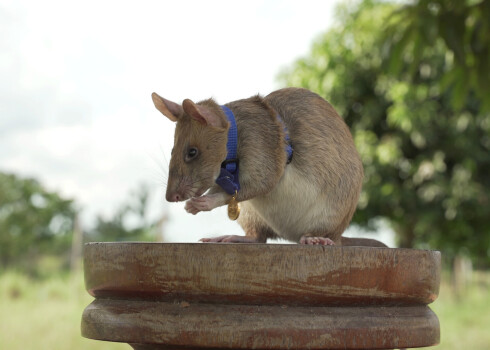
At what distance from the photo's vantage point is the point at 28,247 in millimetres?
15844

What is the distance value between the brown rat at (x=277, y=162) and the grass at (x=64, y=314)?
734cm

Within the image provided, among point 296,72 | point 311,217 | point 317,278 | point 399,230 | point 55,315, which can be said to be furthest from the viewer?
point 399,230

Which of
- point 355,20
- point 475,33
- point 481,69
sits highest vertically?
point 355,20

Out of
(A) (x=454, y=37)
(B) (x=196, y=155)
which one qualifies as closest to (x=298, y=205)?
(B) (x=196, y=155)

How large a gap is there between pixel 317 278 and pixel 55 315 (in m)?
9.45

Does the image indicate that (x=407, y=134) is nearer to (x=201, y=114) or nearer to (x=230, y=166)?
(x=230, y=166)

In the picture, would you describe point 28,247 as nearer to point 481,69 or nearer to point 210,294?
point 481,69

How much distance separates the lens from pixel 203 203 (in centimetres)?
184

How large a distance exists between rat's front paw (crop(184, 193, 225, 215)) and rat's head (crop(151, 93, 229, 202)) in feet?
0.09

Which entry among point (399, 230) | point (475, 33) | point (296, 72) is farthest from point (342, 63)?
point (475, 33)

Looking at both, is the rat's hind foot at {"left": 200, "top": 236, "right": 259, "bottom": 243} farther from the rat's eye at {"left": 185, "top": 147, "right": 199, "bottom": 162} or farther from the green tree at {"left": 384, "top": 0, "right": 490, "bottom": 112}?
the green tree at {"left": 384, "top": 0, "right": 490, "bottom": 112}

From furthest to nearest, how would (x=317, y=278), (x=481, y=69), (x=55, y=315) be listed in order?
(x=55, y=315) → (x=481, y=69) → (x=317, y=278)

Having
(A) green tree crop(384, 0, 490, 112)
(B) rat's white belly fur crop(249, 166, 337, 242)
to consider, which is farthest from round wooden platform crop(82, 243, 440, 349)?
(A) green tree crop(384, 0, 490, 112)

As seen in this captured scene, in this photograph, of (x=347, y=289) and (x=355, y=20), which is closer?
(x=347, y=289)
